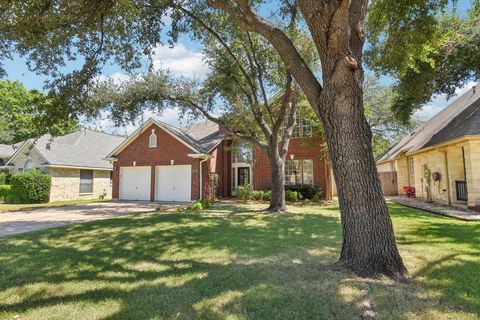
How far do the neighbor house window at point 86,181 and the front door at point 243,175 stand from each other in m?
11.8

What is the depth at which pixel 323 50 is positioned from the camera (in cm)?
481

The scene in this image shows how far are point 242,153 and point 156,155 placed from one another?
6521 mm

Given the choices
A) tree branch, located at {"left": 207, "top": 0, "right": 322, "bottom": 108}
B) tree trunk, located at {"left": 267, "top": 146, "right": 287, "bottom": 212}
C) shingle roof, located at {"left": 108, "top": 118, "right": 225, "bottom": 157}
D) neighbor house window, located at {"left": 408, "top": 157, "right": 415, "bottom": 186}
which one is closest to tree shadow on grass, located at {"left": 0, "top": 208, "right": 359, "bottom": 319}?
tree branch, located at {"left": 207, "top": 0, "right": 322, "bottom": 108}

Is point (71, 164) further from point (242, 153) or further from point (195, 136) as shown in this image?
point (242, 153)

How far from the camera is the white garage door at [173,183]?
19.3 metres

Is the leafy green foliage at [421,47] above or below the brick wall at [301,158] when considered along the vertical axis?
above

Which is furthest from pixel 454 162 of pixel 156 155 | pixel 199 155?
pixel 156 155

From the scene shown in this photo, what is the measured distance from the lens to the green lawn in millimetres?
3402

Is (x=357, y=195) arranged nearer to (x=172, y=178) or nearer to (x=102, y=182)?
(x=172, y=178)

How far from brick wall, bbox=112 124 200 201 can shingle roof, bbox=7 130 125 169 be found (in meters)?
2.45

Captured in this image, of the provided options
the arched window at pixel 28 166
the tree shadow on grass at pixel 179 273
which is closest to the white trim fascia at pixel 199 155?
the tree shadow on grass at pixel 179 273

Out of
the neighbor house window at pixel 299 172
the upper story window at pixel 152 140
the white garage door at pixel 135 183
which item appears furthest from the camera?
the white garage door at pixel 135 183

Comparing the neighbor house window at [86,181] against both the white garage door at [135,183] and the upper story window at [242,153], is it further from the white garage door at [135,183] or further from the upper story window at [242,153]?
the upper story window at [242,153]

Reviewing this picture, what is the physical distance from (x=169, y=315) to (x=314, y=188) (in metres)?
16.8
